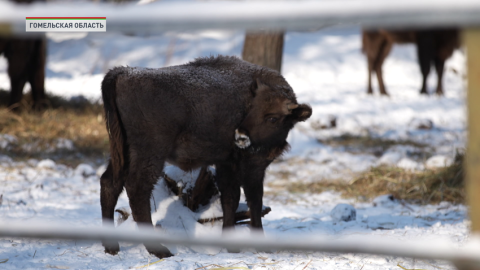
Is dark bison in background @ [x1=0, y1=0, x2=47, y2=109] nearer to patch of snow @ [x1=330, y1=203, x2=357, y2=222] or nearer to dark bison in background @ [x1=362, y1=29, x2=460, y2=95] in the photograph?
patch of snow @ [x1=330, y1=203, x2=357, y2=222]

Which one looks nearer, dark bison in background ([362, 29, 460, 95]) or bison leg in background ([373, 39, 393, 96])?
dark bison in background ([362, 29, 460, 95])

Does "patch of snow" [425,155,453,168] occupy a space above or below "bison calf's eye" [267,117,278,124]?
below

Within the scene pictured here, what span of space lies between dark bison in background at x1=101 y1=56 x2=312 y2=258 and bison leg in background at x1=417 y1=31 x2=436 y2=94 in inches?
379

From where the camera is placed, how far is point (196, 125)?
307 centimetres

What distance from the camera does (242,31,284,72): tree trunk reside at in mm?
6352

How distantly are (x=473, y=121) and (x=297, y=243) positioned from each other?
510mm

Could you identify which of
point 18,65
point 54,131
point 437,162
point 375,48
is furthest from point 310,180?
point 375,48

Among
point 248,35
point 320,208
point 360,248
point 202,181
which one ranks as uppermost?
point 248,35

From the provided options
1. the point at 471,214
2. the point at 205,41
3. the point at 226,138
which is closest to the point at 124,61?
the point at 205,41

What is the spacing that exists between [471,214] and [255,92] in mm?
2276

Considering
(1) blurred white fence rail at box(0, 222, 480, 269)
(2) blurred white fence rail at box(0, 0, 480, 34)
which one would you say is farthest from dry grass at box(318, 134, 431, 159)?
(2) blurred white fence rail at box(0, 0, 480, 34)

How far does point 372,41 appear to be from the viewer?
12406 mm

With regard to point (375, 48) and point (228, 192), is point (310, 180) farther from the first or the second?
point (375, 48)

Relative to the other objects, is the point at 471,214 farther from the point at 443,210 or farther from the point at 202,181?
the point at 443,210
